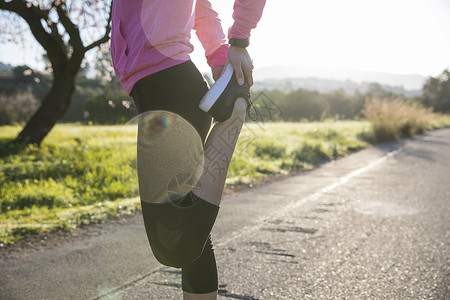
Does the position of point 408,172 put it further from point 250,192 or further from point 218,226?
point 218,226

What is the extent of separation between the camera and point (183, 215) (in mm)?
1311

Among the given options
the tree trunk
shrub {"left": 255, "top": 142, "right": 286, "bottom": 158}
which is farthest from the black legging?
the tree trunk

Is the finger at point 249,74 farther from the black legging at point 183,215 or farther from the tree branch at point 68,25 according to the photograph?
the tree branch at point 68,25

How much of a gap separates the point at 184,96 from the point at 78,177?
583 centimetres

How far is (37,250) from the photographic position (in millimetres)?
3436

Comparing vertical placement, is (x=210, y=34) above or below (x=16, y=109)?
above

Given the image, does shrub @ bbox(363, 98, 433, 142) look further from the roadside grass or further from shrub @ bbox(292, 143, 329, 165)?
shrub @ bbox(292, 143, 329, 165)

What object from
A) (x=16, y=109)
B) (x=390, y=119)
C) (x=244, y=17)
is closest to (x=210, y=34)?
(x=244, y=17)

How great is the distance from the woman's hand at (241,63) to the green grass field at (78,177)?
3198mm

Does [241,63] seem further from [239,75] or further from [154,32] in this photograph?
[154,32]

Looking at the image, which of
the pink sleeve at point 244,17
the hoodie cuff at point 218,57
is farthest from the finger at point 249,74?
the hoodie cuff at point 218,57

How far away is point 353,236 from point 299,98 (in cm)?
5261

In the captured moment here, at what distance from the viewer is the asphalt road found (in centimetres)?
250

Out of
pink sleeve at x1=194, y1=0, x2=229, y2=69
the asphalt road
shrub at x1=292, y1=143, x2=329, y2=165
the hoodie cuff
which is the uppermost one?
pink sleeve at x1=194, y1=0, x2=229, y2=69
